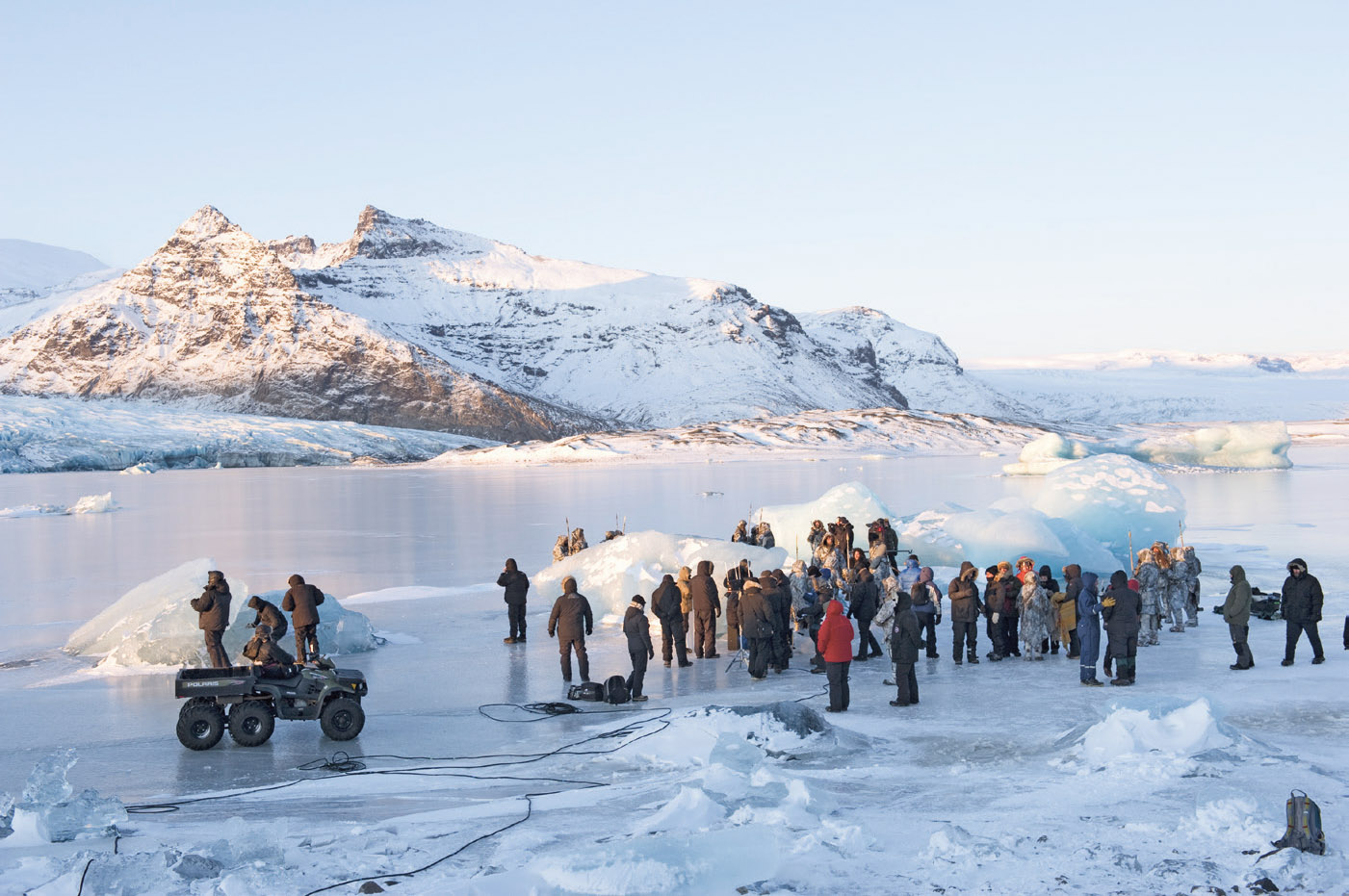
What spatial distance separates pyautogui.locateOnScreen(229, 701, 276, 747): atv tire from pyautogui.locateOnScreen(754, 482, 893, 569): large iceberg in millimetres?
15254

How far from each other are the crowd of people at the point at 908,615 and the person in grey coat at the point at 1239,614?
2 cm

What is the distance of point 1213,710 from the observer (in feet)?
29.9

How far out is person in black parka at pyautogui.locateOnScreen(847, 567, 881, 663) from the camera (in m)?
13.8

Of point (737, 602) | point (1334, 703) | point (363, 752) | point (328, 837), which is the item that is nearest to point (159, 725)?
point (363, 752)

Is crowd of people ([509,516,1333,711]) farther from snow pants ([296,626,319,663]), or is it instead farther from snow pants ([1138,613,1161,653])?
snow pants ([296,626,319,663])

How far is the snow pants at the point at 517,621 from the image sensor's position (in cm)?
1573

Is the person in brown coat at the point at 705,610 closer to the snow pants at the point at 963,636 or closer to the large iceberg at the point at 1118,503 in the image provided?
the snow pants at the point at 963,636

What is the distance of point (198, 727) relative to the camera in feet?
33.1

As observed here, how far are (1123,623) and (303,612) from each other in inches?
373

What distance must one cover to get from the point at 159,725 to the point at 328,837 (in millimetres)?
4637

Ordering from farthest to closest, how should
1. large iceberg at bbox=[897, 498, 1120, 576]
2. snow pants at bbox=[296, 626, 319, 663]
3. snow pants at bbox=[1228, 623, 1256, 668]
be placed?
large iceberg at bbox=[897, 498, 1120, 576]
snow pants at bbox=[296, 626, 319, 663]
snow pants at bbox=[1228, 623, 1256, 668]

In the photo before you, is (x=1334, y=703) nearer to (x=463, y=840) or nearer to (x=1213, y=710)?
(x=1213, y=710)

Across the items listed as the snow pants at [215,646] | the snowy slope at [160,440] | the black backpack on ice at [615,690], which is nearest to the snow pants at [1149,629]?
the black backpack on ice at [615,690]

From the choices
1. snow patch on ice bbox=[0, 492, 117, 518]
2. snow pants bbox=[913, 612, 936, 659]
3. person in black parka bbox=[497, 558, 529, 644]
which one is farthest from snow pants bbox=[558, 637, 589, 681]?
snow patch on ice bbox=[0, 492, 117, 518]
